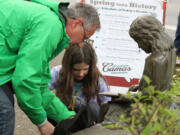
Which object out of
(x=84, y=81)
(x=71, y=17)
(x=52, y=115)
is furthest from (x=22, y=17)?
(x=84, y=81)

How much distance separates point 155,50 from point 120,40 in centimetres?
184

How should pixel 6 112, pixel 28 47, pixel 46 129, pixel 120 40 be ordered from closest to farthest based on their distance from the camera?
pixel 28 47 → pixel 6 112 → pixel 46 129 → pixel 120 40

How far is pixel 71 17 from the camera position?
2.11 m

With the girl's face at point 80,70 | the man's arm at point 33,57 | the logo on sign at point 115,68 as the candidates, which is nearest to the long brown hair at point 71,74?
the girl's face at point 80,70

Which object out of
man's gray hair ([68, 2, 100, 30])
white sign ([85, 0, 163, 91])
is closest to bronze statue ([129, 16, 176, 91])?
man's gray hair ([68, 2, 100, 30])

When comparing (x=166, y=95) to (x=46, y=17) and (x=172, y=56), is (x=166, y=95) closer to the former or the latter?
(x=46, y=17)

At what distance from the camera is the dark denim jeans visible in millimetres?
1904

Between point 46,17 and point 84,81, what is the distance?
1.56 m

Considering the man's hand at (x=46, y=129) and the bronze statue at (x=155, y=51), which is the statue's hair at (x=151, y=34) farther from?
the man's hand at (x=46, y=129)

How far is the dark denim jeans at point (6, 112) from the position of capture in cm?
190

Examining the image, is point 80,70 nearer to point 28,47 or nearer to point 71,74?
point 71,74

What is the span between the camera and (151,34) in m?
2.18

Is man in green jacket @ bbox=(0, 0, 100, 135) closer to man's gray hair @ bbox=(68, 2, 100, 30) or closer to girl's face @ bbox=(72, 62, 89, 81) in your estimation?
man's gray hair @ bbox=(68, 2, 100, 30)

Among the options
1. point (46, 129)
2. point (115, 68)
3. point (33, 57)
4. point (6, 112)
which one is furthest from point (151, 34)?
point (115, 68)
